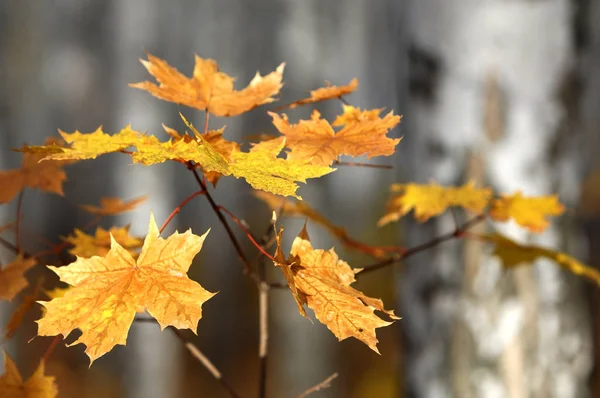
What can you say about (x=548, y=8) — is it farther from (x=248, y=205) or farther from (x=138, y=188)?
(x=248, y=205)

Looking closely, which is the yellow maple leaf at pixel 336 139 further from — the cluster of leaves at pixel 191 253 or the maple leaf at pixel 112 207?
the maple leaf at pixel 112 207

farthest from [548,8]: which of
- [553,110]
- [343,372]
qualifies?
[343,372]

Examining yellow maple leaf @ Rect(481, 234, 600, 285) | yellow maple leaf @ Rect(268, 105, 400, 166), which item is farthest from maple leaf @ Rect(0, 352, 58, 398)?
yellow maple leaf @ Rect(481, 234, 600, 285)

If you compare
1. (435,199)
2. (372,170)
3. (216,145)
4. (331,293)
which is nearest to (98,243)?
(216,145)

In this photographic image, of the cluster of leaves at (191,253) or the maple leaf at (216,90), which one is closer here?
the cluster of leaves at (191,253)

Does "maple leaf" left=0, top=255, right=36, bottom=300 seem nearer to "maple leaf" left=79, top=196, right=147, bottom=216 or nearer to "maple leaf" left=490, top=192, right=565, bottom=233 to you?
"maple leaf" left=79, top=196, right=147, bottom=216

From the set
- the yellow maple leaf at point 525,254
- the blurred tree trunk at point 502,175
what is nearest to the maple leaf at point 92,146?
the yellow maple leaf at point 525,254
